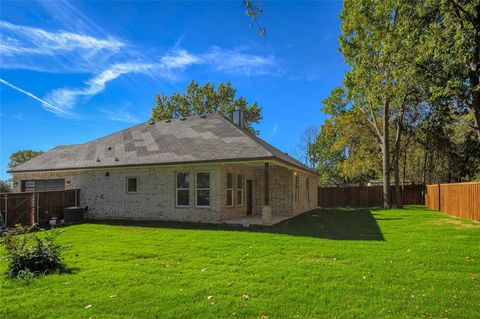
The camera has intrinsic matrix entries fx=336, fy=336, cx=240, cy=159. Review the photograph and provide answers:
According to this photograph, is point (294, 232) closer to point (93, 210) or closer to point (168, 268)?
point (168, 268)

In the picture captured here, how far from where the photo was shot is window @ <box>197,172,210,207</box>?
14.7m

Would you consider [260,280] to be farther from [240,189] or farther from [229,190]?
[240,189]

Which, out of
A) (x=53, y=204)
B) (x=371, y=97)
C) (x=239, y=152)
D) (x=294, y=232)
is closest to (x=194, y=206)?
(x=239, y=152)

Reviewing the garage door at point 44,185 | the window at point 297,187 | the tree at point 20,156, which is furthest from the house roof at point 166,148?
the tree at point 20,156

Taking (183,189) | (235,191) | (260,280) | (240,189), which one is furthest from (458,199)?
(260,280)

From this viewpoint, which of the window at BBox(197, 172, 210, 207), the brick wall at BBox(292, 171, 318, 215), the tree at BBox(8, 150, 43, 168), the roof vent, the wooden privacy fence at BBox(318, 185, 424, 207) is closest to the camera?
the window at BBox(197, 172, 210, 207)

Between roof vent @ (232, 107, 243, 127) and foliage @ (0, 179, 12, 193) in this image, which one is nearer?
roof vent @ (232, 107, 243, 127)

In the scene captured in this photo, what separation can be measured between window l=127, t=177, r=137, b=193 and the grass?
5855 millimetres

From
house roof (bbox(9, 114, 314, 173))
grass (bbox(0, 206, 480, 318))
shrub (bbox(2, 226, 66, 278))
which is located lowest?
grass (bbox(0, 206, 480, 318))

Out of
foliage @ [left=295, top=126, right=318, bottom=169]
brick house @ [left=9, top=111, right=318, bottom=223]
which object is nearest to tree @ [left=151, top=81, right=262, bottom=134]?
foliage @ [left=295, top=126, right=318, bottom=169]

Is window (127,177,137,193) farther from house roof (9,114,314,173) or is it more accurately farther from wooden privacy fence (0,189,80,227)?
wooden privacy fence (0,189,80,227)

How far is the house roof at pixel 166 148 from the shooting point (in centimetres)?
1460

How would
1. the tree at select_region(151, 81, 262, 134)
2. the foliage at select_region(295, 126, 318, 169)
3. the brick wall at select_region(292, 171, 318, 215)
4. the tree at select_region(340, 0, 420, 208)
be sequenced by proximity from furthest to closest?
1. the foliage at select_region(295, 126, 318, 169)
2. the tree at select_region(151, 81, 262, 134)
3. the brick wall at select_region(292, 171, 318, 215)
4. the tree at select_region(340, 0, 420, 208)

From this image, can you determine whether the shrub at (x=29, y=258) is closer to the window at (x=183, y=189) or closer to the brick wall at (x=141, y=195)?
the brick wall at (x=141, y=195)
